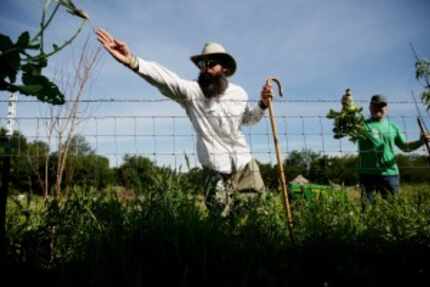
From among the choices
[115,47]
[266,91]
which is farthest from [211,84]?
[115,47]

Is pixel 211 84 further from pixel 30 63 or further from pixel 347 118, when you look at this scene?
pixel 30 63

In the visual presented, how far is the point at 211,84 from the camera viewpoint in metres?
3.50

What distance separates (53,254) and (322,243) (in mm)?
1673

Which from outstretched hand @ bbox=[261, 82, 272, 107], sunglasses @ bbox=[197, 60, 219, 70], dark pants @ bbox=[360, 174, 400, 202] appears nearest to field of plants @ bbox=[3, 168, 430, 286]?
outstretched hand @ bbox=[261, 82, 272, 107]

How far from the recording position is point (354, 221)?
2639 millimetres

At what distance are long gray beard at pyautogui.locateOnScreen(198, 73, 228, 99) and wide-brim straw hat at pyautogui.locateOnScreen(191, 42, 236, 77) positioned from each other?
0.25 m

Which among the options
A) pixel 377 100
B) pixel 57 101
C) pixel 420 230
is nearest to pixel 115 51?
pixel 57 101

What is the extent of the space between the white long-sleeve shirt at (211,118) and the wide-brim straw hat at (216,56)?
0.36 m

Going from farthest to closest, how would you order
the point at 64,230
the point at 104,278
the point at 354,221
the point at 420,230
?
1. the point at 354,221
2. the point at 420,230
3. the point at 64,230
4. the point at 104,278

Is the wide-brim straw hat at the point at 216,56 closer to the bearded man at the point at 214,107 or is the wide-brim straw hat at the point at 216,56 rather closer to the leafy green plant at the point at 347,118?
the bearded man at the point at 214,107

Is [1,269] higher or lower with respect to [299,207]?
lower

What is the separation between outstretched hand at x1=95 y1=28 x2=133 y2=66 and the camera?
9.46 ft

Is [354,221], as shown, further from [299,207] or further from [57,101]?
[57,101]

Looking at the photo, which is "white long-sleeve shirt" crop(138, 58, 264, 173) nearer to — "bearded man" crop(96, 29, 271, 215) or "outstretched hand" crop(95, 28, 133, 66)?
"bearded man" crop(96, 29, 271, 215)
